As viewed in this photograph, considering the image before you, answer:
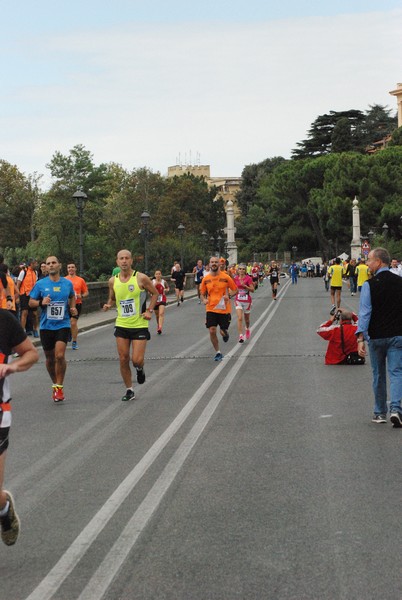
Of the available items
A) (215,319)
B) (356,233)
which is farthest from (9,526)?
(356,233)

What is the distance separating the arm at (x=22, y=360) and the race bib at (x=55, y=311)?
22.8 ft

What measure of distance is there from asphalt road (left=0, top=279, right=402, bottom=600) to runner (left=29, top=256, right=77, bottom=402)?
425mm

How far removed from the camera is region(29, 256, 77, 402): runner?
12312mm

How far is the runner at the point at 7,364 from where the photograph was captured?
5.39 meters

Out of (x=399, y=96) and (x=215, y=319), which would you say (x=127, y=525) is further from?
(x=399, y=96)

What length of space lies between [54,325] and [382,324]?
439 centimetres

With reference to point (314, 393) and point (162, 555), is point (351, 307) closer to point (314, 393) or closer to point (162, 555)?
point (314, 393)

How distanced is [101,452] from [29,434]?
143cm

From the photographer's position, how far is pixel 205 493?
701cm

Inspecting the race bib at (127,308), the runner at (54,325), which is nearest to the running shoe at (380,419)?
the race bib at (127,308)

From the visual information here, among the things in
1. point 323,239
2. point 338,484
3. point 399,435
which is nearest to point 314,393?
point 399,435

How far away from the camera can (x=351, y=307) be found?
35.3 metres

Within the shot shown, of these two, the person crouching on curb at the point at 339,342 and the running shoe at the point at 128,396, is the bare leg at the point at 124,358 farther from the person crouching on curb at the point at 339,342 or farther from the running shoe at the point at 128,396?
the person crouching on curb at the point at 339,342

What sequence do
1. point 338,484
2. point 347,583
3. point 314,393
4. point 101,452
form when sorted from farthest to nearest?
point 314,393 < point 101,452 < point 338,484 < point 347,583
